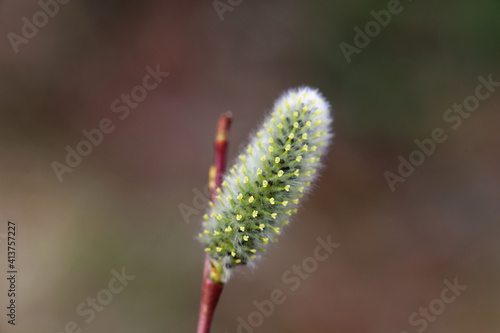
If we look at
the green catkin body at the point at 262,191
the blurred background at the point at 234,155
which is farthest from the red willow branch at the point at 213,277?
the blurred background at the point at 234,155

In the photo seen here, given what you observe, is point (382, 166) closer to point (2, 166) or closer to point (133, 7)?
point (133, 7)

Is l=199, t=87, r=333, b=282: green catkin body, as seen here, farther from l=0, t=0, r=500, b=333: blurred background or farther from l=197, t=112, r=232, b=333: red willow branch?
l=0, t=0, r=500, b=333: blurred background

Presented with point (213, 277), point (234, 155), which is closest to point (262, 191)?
point (213, 277)

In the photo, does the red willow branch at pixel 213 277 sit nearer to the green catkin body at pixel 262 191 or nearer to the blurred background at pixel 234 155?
the green catkin body at pixel 262 191

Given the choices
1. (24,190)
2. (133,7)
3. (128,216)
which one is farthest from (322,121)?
(133,7)

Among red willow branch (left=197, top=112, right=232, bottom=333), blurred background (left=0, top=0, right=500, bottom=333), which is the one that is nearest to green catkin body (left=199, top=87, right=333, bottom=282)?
red willow branch (left=197, top=112, right=232, bottom=333)

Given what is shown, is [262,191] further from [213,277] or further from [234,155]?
[234,155]
